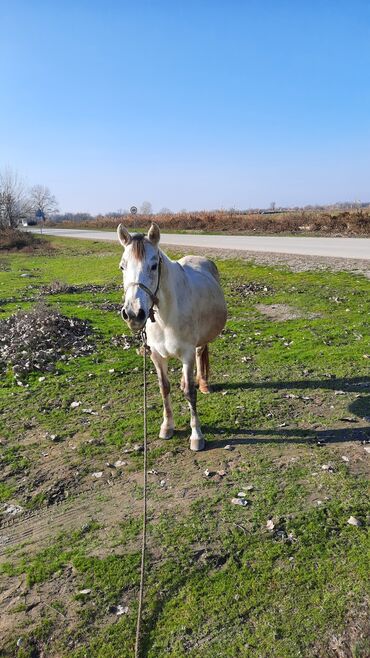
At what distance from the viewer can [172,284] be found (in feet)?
19.9

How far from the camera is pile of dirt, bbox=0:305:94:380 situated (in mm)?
10141

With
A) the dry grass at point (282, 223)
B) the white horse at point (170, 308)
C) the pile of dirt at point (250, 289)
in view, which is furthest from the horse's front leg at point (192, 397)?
the dry grass at point (282, 223)

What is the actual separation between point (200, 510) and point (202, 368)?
357cm

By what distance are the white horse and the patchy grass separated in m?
0.67

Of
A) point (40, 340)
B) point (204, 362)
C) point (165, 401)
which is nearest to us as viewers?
point (165, 401)

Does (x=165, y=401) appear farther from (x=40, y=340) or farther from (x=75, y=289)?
(x=75, y=289)

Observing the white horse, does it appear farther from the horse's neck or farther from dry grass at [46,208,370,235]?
dry grass at [46,208,370,235]

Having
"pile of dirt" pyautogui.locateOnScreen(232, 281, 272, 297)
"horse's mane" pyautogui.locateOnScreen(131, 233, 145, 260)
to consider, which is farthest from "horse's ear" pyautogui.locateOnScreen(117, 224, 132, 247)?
"pile of dirt" pyautogui.locateOnScreen(232, 281, 272, 297)

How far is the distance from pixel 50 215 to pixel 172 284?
139373 millimetres

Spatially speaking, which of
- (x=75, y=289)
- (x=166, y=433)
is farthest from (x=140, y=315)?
(x=75, y=289)

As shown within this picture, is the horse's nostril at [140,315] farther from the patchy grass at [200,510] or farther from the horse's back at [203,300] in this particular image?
the patchy grass at [200,510]

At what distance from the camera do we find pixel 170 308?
5992 mm

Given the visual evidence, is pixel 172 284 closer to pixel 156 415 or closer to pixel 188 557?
pixel 156 415

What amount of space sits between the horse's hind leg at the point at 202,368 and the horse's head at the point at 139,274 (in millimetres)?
3059
